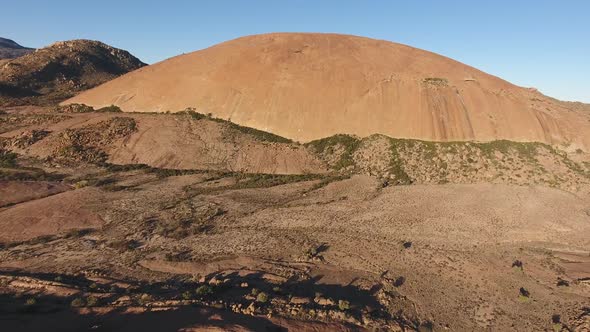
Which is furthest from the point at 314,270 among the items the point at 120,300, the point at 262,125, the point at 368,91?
the point at 368,91

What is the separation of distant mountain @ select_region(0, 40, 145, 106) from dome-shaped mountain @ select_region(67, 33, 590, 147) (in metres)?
22.4

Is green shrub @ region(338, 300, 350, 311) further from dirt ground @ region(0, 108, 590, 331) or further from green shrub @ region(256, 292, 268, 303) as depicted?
green shrub @ region(256, 292, 268, 303)

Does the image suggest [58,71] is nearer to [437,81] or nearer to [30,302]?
[437,81]

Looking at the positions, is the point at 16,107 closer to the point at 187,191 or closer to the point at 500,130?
the point at 187,191

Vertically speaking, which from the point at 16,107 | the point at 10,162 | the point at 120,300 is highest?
the point at 16,107

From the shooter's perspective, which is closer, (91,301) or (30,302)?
(30,302)

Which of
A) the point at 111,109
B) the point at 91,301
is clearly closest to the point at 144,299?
the point at 91,301

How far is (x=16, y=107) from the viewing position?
4206cm

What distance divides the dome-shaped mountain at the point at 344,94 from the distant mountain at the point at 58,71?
2239cm

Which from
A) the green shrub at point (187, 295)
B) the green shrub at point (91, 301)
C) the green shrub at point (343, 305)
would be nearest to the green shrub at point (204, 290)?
the green shrub at point (187, 295)

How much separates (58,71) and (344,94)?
204 feet

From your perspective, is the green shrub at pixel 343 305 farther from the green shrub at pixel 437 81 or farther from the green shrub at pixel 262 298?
the green shrub at pixel 437 81

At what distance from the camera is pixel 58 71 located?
239 feet

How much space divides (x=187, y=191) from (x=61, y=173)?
32.7 ft
